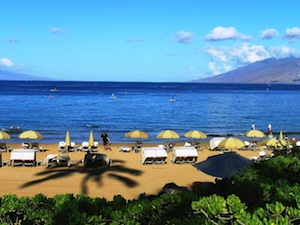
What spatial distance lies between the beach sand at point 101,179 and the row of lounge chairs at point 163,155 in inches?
14.3

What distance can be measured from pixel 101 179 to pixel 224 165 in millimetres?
5948

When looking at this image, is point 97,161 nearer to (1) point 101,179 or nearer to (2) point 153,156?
(1) point 101,179

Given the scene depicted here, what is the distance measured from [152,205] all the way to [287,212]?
2.39 meters

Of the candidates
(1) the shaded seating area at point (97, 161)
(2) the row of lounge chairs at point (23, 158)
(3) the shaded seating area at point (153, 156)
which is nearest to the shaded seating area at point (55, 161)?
(2) the row of lounge chairs at point (23, 158)

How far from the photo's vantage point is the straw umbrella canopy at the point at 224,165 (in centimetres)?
1310

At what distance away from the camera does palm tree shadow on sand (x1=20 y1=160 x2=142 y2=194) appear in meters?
16.7

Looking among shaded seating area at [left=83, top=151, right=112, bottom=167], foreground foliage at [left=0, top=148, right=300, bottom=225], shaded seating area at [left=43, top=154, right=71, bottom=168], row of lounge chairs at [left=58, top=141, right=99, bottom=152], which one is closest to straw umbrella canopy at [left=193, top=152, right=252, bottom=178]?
foreground foliage at [left=0, top=148, right=300, bottom=225]

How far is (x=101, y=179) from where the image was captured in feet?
56.4

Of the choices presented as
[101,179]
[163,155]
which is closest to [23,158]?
[101,179]

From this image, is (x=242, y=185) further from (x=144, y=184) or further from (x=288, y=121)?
(x=288, y=121)

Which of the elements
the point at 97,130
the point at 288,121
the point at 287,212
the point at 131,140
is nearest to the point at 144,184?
the point at 287,212

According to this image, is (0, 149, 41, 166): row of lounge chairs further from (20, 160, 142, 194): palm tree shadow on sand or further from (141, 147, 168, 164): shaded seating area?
A: (141, 147, 168, 164): shaded seating area

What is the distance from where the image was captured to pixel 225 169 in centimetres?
1317

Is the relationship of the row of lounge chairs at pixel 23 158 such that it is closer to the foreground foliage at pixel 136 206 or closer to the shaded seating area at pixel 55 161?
the shaded seating area at pixel 55 161
